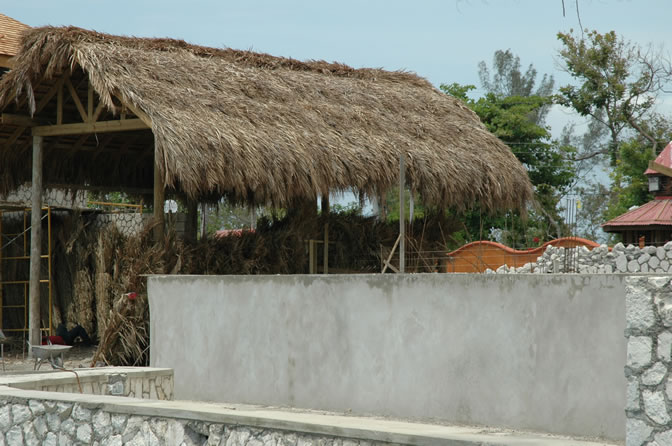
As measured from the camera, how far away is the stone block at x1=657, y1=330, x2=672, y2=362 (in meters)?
4.62

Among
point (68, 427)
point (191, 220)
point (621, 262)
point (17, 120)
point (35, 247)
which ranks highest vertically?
point (17, 120)

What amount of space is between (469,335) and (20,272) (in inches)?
369

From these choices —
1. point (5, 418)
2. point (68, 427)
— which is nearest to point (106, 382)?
point (5, 418)

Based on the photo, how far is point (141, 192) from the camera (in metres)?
16.3

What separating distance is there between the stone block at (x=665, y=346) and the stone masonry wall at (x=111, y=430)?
1.59 metres

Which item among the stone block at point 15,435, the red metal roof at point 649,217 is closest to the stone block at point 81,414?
the stone block at point 15,435

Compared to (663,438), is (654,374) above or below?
above

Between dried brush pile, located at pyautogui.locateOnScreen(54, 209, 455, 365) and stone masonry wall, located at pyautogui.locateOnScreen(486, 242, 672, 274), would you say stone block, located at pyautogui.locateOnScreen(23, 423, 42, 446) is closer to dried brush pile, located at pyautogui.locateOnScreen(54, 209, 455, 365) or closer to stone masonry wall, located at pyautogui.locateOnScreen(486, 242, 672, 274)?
dried brush pile, located at pyautogui.locateOnScreen(54, 209, 455, 365)

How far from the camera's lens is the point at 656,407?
15.3 feet

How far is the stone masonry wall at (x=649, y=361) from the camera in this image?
4.62 m

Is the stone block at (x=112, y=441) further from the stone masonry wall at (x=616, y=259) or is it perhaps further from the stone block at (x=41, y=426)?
the stone masonry wall at (x=616, y=259)

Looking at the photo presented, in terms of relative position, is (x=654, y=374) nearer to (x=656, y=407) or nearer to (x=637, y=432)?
(x=656, y=407)

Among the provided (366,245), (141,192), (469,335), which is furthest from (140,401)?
(141,192)

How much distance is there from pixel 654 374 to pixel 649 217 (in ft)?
59.3
